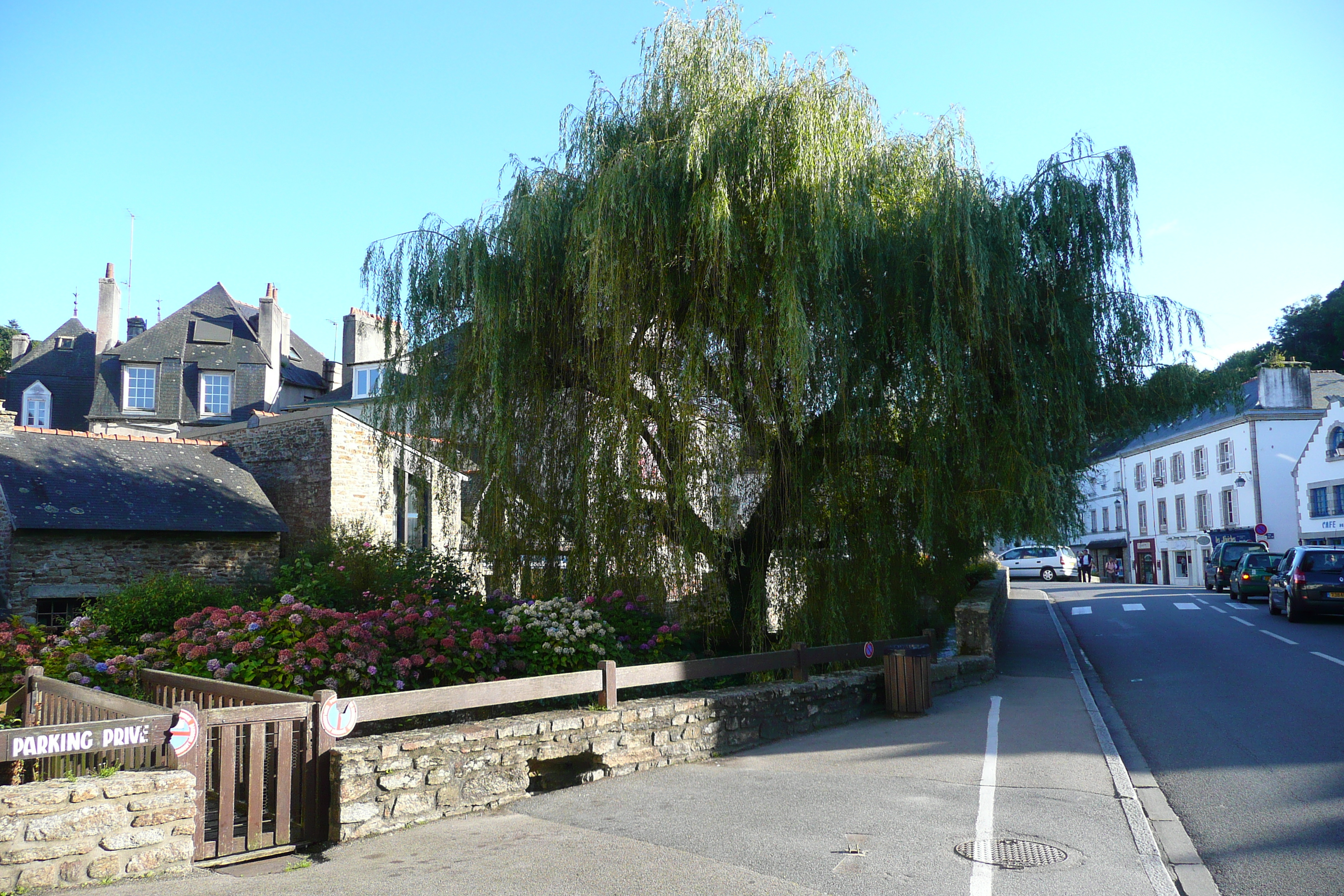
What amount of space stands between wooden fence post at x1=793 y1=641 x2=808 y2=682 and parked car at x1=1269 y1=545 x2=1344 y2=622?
15.3 m

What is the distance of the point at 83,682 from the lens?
27.2ft

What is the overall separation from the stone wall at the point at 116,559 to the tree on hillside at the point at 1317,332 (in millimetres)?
49134

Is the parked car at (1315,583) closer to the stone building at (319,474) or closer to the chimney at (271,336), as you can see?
the stone building at (319,474)

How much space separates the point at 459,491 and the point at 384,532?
27.7 feet

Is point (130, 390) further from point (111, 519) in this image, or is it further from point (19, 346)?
point (111, 519)

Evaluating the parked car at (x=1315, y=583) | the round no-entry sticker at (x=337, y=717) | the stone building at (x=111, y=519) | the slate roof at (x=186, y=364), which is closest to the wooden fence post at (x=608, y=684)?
the round no-entry sticker at (x=337, y=717)

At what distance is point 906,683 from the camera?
1038 centimetres

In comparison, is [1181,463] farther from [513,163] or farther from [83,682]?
[83,682]

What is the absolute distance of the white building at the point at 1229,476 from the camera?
42.3 metres

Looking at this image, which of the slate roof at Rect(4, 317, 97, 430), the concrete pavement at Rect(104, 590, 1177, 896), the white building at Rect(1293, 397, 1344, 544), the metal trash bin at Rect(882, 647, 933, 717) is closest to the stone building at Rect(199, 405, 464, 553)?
the metal trash bin at Rect(882, 647, 933, 717)

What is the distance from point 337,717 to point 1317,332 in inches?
2279

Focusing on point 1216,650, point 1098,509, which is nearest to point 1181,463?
point 1098,509

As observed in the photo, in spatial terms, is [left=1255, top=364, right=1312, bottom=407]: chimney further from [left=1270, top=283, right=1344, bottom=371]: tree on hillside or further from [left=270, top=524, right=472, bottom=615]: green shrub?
[left=270, top=524, right=472, bottom=615]: green shrub

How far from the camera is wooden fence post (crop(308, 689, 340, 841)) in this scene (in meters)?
5.91
